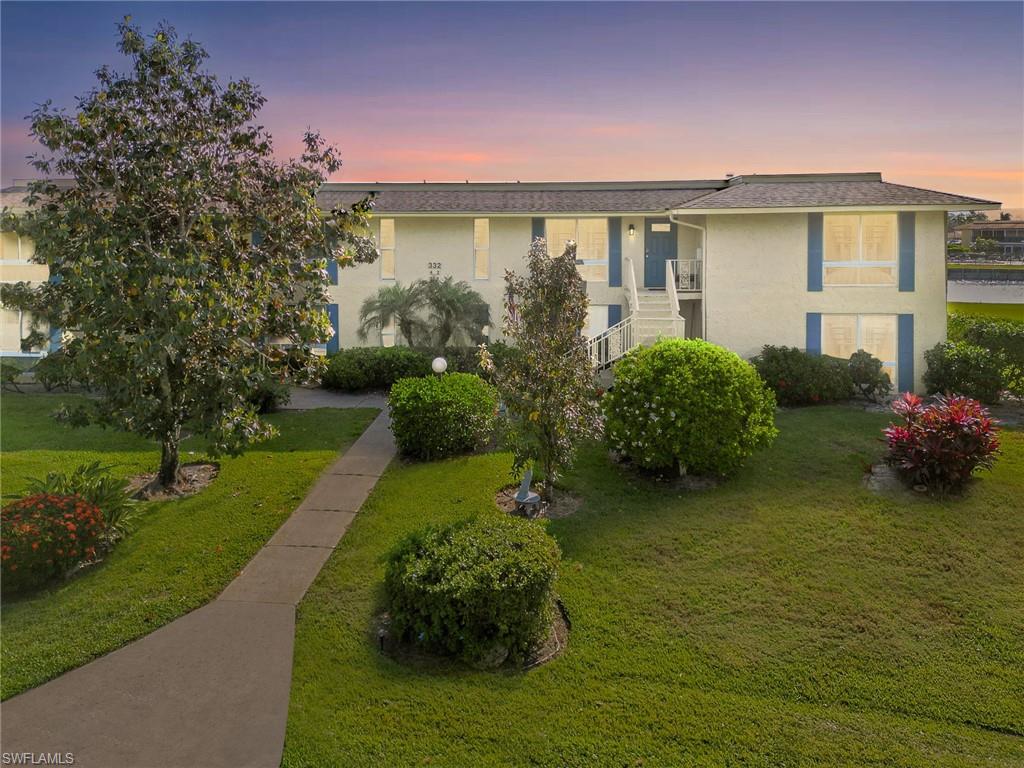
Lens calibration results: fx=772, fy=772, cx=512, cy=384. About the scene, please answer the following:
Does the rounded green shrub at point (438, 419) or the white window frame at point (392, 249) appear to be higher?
the white window frame at point (392, 249)

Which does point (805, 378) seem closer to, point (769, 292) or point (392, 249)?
point (769, 292)

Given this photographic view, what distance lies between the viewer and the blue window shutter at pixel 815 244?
1686cm

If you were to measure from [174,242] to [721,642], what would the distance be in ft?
25.1

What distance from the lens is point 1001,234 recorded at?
31.6m

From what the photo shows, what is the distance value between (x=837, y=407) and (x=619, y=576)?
848 centimetres

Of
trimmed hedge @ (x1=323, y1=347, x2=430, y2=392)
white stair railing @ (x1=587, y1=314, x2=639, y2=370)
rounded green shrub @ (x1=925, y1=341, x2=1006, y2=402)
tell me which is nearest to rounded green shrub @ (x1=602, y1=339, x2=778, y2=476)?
white stair railing @ (x1=587, y1=314, x2=639, y2=370)

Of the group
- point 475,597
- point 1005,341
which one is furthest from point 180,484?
point 1005,341

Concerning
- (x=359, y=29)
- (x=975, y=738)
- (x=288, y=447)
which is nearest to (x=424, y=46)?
(x=359, y=29)

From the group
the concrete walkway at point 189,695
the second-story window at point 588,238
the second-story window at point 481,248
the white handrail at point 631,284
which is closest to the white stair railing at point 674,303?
the white handrail at point 631,284

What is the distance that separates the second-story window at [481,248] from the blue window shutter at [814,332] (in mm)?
7729

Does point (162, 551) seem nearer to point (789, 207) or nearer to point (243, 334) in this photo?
point (243, 334)

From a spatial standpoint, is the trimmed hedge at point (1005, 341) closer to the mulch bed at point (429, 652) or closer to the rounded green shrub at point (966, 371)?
the rounded green shrub at point (966, 371)

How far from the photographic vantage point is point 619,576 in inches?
315

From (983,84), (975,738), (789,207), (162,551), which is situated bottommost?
(975,738)
